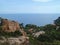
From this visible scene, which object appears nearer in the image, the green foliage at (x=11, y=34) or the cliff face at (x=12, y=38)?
the cliff face at (x=12, y=38)

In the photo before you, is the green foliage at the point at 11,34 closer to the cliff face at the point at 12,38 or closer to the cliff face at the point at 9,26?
the cliff face at the point at 12,38

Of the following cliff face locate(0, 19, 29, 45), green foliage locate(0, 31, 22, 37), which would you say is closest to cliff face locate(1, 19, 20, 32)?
cliff face locate(0, 19, 29, 45)

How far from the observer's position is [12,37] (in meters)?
12.0

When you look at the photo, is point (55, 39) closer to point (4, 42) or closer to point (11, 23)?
point (11, 23)

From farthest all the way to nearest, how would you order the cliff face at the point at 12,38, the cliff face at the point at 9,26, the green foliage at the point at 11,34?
the cliff face at the point at 9,26, the green foliage at the point at 11,34, the cliff face at the point at 12,38

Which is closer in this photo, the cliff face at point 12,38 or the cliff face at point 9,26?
the cliff face at point 12,38

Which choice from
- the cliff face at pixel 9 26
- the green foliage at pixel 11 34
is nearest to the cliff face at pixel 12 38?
the cliff face at pixel 9 26

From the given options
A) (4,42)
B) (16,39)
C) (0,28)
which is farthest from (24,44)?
(0,28)

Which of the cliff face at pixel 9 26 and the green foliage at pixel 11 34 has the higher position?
the cliff face at pixel 9 26

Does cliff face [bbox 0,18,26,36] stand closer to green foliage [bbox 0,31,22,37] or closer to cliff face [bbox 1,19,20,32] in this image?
cliff face [bbox 1,19,20,32]

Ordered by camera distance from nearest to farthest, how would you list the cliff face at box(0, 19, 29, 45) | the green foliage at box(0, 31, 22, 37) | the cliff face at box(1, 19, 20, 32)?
the cliff face at box(0, 19, 29, 45) → the green foliage at box(0, 31, 22, 37) → the cliff face at box(1, 19, 20, 32)

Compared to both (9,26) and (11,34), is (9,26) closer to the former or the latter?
(9,26)

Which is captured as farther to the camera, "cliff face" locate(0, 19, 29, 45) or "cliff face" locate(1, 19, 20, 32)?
"cliff face" locate(1, 19, 20, 32)

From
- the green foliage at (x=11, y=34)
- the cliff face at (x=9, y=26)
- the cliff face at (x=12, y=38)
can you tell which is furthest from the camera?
the cliff face at (x=9, y=26)
